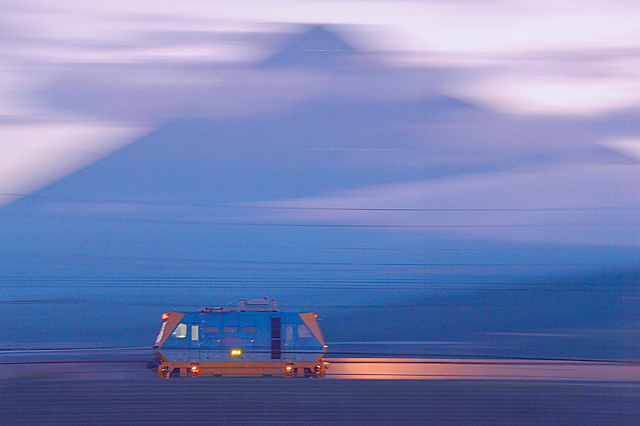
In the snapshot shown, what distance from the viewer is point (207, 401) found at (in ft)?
13.2

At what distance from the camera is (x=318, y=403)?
4008mm

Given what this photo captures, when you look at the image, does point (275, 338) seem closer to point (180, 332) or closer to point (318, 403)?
point (180, 332)

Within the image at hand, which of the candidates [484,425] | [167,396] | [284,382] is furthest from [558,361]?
[167,396]

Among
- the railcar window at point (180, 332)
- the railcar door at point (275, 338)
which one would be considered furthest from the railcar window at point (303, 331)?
the railcar window at point (180, 332)

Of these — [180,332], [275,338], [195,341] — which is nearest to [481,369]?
[275,338]

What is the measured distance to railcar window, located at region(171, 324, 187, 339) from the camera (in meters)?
5.37

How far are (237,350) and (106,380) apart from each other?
1552 millimetres

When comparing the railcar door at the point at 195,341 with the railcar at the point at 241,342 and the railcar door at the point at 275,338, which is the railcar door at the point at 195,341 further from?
the railcar door at the point at 275,338

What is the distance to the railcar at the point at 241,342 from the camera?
5332 mm

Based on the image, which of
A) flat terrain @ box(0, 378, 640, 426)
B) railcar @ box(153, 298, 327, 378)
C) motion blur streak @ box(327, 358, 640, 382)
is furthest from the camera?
railcar @ box(153, 298, 327, 378)

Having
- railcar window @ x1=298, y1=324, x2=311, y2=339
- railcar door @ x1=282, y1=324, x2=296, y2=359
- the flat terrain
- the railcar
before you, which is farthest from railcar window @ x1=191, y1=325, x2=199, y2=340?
the flat terrain

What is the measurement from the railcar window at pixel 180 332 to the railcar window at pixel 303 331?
3.88 ft

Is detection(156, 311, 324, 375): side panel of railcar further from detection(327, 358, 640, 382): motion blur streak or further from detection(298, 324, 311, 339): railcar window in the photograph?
detection(327, 358, 640, 382): motion blur streak

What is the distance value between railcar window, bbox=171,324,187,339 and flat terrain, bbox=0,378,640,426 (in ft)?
4.27
